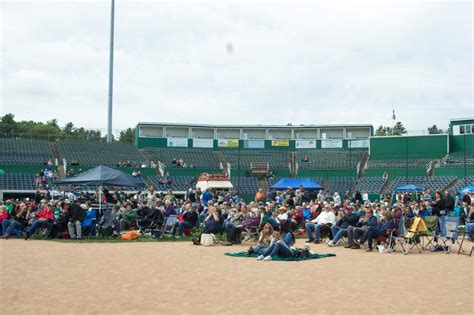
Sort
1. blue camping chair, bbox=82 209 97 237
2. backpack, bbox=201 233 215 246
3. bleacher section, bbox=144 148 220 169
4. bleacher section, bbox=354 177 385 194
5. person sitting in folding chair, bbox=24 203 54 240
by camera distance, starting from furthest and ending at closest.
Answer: bleacher section, bbox=144 148 220 169 → bleacher section, bbox=354 177 385 194 → blue camping chair, bbox=82 209 97 237 → person sitting in folding chair, bbox=24 203 54 240 → backpack, bbox=201 233 215 246

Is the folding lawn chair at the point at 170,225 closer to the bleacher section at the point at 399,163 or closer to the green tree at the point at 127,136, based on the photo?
the bleacher section at the point at 399,163

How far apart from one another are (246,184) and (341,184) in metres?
7.39

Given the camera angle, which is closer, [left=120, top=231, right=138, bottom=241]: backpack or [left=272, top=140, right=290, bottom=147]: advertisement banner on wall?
[left=120, top=231, right=138, bottom=241]: backpack

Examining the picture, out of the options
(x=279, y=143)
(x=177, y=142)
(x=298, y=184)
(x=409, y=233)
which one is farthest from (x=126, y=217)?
(x=279, y=143)

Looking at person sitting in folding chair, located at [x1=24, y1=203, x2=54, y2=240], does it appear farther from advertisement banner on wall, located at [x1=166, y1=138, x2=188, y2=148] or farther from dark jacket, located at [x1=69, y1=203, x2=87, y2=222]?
advertisement banner on wall, located at [x1=166, y1=138, x2=188, y2=148]

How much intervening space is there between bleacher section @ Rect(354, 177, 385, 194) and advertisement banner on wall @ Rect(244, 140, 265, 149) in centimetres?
1406

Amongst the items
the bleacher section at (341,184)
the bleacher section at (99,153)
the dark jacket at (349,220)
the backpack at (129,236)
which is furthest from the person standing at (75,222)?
the bleacher section at (341,184)

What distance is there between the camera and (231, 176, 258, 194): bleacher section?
42969 mm

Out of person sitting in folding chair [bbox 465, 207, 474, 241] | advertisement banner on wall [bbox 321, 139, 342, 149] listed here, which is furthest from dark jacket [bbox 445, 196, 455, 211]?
advertisement banner on wall [bbox 321, 139, 342, 149]

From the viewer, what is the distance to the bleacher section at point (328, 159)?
157ft

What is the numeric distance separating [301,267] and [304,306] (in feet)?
13.6

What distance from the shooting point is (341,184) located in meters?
43.3

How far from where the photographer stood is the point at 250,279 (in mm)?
9727

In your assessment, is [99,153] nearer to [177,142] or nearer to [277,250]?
[177,142]
